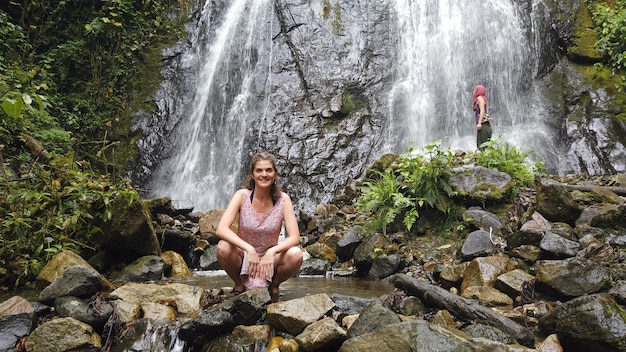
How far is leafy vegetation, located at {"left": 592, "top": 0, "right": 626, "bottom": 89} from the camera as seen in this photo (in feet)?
31.7

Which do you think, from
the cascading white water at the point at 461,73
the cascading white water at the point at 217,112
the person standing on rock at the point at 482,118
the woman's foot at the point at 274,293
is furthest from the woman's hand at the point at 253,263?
the cascading white water at the point at 461,73

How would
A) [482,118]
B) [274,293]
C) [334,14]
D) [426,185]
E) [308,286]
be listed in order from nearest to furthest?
[274,293]
[308,286]
[426,185]
[482,118]
[334,14]

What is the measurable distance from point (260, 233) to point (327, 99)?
9.63 m

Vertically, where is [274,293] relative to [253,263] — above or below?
below

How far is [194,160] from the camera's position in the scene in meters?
12.6

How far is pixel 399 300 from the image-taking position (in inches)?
148

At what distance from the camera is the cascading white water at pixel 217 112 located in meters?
12.0

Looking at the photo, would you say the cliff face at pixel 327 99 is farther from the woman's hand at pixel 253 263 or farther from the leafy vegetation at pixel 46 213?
the woman's hand at pixel 253 263

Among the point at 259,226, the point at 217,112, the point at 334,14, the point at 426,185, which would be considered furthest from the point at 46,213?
the point at 334,14

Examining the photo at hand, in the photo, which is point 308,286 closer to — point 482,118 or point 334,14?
point 482,118

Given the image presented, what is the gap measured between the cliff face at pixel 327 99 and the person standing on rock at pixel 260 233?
687 centimetres

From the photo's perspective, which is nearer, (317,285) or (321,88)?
(317,285)

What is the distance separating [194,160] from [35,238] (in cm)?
784

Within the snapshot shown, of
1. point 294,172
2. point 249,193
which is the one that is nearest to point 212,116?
point 294,172
